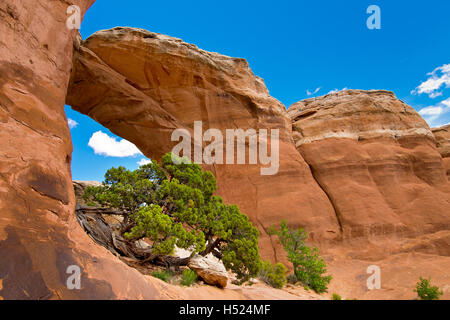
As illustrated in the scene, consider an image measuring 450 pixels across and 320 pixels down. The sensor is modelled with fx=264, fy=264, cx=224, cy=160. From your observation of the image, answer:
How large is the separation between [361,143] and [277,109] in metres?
7.16

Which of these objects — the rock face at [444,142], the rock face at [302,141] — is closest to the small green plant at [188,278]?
the rock face at [302,141]

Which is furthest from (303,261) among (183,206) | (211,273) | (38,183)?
(38,183)

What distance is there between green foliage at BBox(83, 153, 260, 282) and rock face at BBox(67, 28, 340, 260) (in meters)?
7.17

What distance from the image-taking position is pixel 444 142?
22.1m

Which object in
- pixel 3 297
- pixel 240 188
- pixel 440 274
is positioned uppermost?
pixel 240 188

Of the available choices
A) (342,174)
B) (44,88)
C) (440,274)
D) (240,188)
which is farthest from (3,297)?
(342,174)

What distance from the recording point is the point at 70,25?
8.44 m

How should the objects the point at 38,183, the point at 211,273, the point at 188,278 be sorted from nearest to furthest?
the point at 38,183 → the point at 188,278 → the point at 211,273

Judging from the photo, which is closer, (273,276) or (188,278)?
(188,278)

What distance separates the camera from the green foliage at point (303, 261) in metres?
14.0

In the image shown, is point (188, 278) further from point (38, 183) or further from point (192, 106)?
point (192, 106)

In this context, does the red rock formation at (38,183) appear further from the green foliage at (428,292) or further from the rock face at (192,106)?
the green foliage at (428,292)

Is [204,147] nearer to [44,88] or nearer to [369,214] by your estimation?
[369,214]

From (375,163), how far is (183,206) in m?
16.6
